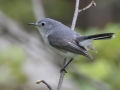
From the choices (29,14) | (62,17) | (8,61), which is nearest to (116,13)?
(62,17)

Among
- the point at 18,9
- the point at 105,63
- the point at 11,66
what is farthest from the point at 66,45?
the point at 18,9

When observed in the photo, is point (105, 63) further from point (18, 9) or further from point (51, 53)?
point (18, 9)

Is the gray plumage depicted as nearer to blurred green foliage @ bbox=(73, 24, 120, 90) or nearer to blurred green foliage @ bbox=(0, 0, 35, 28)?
blurred green foliage @ bbox=(73, 24, 120, 90)

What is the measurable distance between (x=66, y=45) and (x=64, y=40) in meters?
0.07

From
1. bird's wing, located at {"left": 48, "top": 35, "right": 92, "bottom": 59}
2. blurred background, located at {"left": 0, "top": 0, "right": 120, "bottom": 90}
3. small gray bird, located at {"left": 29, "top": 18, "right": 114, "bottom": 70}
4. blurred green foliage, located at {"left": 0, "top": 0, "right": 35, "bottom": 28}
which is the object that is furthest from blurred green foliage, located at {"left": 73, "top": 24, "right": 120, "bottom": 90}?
blurred green foliage, located at {"left": 0, "top": 0, "right": 35, "bottom": 28}

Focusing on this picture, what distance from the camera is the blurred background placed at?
144 inches

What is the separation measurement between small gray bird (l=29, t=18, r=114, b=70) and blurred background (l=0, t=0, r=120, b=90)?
22.5 inches

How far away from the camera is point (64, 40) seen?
3.01m

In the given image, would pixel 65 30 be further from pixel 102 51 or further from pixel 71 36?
pixel 102 51

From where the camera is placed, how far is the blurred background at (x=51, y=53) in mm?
3660

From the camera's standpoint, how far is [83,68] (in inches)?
145

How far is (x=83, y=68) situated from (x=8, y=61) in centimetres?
87

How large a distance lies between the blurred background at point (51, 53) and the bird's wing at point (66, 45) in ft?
2.31

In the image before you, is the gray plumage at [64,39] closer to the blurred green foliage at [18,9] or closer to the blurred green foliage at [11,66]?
the blurred green foliage at [11,66]
